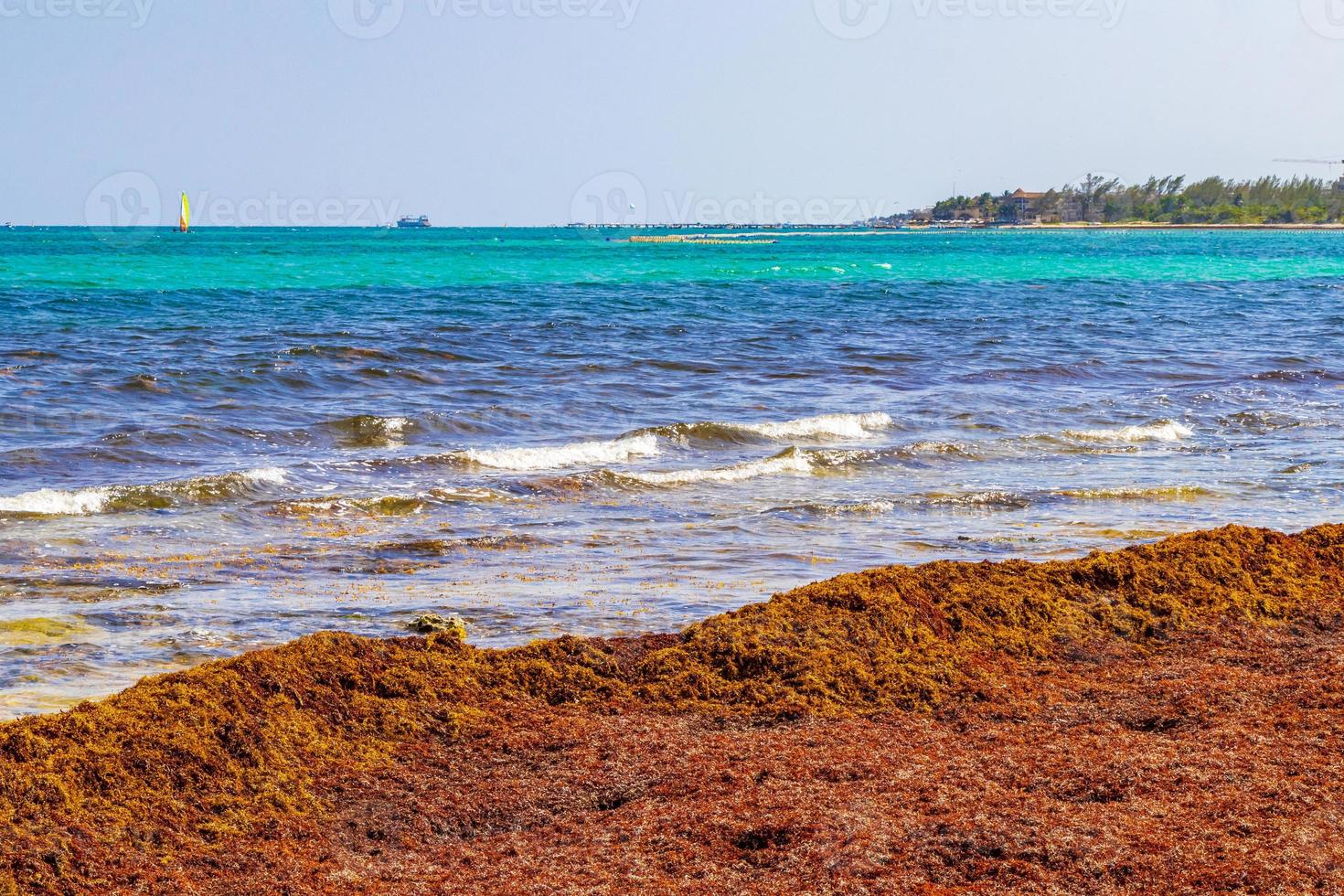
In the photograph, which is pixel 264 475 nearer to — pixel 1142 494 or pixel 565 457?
pixel 565 457

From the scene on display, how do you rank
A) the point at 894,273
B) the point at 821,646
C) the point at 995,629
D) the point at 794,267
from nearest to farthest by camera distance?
the point at 821,646 → the point at 995,629 → the point at 894,273 → the point at 794,267

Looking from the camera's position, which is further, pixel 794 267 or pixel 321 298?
pixel 794 267

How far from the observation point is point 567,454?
1260 cm

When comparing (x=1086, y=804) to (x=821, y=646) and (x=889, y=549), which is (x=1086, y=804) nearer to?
(x=821, y=646)

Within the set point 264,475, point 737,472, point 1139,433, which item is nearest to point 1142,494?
point 737,472

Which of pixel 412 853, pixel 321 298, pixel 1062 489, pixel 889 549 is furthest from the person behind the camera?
pixel 321 298

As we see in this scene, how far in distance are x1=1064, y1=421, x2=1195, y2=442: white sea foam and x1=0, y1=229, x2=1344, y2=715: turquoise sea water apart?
67 mm

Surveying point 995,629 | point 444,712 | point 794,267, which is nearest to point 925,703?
point 995,629

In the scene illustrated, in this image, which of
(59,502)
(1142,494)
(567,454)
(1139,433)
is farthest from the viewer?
(1139,433)

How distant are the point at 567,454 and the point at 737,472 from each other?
184 centimetres

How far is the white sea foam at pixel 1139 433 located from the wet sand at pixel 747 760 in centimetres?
801

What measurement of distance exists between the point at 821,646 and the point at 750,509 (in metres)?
4.81

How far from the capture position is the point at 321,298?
32844mm

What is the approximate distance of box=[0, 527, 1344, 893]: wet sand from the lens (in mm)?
3557
